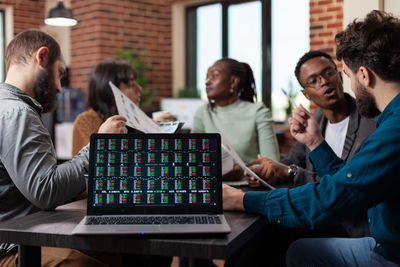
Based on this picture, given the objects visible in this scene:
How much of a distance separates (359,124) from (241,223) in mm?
1013

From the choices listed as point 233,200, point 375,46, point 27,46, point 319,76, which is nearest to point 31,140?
point 27,46

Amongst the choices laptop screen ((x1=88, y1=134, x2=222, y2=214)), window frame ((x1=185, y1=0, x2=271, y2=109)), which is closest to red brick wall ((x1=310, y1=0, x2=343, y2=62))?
window frame ((x1=185, y1=0, x2=271, y2=109))

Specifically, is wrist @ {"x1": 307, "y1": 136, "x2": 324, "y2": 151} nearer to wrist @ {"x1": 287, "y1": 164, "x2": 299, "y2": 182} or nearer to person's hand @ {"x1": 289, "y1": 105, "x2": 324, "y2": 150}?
person's hand @ {"x1": 289, "y1": 105, "x2": 324, "y2": 150}

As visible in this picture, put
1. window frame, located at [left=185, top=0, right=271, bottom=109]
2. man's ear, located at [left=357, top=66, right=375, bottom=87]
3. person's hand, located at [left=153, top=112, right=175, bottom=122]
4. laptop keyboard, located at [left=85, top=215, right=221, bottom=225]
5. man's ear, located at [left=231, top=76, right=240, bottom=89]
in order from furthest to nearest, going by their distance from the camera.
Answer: window frame, located at [left=185, top=0, right=271, bottom=109], man's ear, located at [left=231, top=76, right=240, bottom=89], person's hand, located at [left=153, top=112, right=175, bottom=122], man's ear, located at [left=357, top=66, right=375, bottom=87], laptop keyboard, located at [left=85, top=215, right=221, bottom=225]

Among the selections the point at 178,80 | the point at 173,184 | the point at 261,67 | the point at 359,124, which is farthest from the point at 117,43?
the point at 173,184

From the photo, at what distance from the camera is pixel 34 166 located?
121cm

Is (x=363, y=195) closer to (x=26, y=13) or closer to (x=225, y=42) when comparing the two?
(x=225, y=42)

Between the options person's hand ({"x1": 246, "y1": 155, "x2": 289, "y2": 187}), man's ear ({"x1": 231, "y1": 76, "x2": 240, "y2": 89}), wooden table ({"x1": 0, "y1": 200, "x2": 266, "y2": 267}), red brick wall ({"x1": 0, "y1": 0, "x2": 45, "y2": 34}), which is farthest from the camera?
red brick wall ({"x1": 0, "y1": 0, "x2": 45, "y2": 34})

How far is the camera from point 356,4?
117 inches

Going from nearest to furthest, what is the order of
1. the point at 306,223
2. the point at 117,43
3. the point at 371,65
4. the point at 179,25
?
the point at 306,223 < the point at 371,65 < the point at 117,43 < the point at 179,25

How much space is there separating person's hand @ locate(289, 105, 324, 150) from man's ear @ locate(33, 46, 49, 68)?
0.91 metres

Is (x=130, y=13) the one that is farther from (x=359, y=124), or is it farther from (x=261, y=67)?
(x=359, y=124)

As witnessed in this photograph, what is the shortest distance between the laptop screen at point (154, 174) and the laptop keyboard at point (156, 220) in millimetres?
36

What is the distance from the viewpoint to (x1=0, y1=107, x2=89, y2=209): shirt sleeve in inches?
47.3
